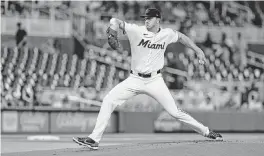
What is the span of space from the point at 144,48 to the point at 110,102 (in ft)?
3.25

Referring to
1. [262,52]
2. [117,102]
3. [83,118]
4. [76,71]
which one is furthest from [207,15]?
[117,102]

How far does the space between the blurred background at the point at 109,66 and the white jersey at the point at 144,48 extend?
1115 cm

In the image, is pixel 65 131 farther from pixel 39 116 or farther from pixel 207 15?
pixel 207 15

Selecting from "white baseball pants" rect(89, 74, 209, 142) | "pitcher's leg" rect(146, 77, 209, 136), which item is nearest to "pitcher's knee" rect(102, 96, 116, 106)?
"white baseball pants" rect(89, 74, 209, 142)

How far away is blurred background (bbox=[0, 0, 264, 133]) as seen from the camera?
2162cm

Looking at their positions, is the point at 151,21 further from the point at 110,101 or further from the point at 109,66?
the point at 109,66

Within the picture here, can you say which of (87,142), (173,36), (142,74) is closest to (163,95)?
(142,74)

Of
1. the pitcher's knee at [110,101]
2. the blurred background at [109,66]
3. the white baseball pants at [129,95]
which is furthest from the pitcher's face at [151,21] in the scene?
the blurred background at [109,66]

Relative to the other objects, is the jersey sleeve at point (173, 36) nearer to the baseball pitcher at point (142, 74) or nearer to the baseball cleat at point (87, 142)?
the baseball pitcher at point (142, 74)

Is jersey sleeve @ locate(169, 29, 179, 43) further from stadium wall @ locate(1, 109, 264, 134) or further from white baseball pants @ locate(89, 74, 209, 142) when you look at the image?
stadium wall @ locate(1, 109, 264, 134)

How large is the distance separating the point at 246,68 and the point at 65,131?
29.0 ft

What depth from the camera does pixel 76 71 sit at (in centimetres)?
2472

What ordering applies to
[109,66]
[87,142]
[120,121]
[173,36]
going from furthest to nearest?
→ [109,66], [120,121], [173,36], [87,142]

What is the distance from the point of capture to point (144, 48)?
10430mm
